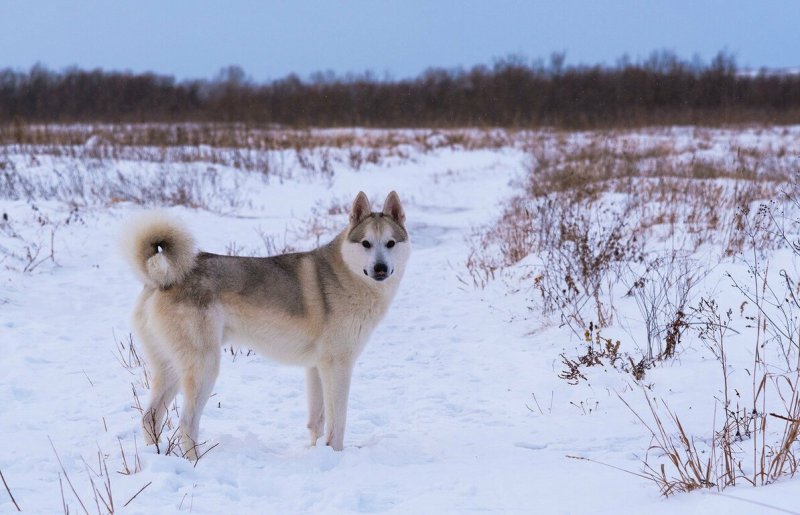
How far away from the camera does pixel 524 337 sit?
20.5 feet

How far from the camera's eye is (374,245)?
443 cm

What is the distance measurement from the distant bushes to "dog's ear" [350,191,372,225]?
3172 cm

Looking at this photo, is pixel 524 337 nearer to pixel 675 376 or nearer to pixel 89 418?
pixel 675 376

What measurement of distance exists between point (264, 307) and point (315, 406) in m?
0.80

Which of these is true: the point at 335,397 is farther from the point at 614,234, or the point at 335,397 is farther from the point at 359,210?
the point at 614,234

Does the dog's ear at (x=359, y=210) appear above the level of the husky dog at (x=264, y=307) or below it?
above

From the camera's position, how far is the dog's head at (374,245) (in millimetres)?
4332

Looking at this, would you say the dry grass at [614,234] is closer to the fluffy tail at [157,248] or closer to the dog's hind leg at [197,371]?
the dog's hind leg at [197,371]

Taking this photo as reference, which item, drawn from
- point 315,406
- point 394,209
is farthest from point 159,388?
point 394,209

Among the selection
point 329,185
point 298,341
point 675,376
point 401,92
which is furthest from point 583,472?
point 401,92

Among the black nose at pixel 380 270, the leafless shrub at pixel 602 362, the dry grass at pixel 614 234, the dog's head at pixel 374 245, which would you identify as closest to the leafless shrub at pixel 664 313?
the dry grass at pixel 614 234

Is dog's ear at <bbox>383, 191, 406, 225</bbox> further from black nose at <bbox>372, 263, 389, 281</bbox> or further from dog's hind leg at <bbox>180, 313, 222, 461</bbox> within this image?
dog's hind leg at <bbox>180, 313, 222, 461</bbox>

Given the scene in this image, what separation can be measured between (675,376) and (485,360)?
5.45 feet

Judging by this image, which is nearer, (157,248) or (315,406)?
(157,248)
